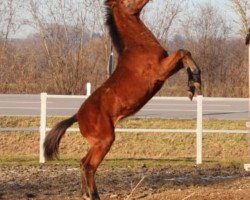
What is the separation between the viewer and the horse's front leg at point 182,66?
7.35m

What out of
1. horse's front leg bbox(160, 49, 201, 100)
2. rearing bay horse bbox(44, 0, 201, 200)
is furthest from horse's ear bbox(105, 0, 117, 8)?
horse's front leg bbox(160, 49, 201, 100)

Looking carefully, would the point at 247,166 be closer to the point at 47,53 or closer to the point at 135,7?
the point at 135,7

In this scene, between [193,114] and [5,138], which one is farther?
[193,114]

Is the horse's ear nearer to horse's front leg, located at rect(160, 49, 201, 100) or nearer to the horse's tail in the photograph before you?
horse's front leg, located at rect(160, 49, 201, 100)

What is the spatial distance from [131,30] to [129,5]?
299mm

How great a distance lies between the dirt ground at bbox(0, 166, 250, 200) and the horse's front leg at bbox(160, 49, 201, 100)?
1.62 m

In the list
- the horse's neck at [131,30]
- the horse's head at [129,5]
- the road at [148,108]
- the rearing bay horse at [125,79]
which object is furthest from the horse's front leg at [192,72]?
the road at [148,108]

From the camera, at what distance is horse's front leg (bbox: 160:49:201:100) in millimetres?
7346

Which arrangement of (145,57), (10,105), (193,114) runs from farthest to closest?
(10,105) < (193,114) < (145,57)

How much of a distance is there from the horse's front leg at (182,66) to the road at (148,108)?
12.2 m

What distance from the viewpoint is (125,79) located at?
7.77m

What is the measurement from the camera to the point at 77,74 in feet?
88.2

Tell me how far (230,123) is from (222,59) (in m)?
13.8

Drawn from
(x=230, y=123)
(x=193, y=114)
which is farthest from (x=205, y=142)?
(x=193, y=114)
